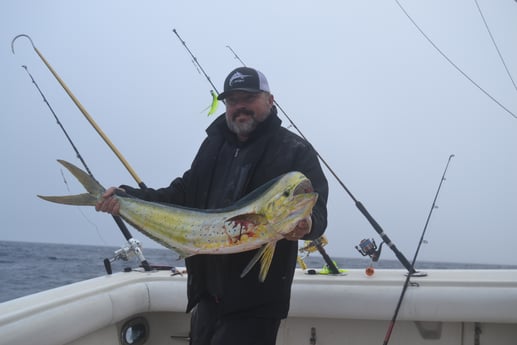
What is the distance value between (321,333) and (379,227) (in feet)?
3.65

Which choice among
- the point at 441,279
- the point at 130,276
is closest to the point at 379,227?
the point at 441,279

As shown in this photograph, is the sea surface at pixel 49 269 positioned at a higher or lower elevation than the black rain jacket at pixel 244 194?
higher

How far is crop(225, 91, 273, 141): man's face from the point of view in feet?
9.01

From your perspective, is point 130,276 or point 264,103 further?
point 130,276

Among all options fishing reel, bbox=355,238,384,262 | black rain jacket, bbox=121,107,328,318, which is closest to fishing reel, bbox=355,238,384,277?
fishing reel, bbox=355,238,384,262

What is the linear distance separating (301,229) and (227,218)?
0.38 meters

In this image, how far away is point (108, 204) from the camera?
2.57 meters

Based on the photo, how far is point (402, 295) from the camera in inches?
133

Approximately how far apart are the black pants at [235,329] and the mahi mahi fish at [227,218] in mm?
467

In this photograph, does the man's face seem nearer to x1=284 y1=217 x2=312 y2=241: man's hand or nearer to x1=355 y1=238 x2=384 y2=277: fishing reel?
x1=284 y1=217 x2=312 y2=241: man's hand

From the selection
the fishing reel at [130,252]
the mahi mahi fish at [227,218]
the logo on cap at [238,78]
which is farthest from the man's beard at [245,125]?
the fishing reel at [130,252]

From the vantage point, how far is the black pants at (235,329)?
2549 millimetres

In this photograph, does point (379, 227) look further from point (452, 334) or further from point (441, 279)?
point (452, 334)

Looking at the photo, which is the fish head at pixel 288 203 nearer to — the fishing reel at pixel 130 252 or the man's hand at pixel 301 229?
the man's hand at pixel 301 229
